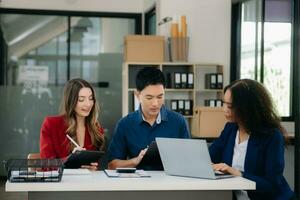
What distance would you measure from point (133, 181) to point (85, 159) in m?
0.56

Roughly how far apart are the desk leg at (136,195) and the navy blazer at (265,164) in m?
0.21

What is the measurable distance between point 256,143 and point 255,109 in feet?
0.64

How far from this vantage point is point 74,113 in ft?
12.9

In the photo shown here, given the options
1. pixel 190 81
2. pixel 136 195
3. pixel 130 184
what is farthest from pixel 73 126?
pixel 190 81

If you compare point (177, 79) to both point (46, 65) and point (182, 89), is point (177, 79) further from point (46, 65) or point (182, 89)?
point (46, 65)

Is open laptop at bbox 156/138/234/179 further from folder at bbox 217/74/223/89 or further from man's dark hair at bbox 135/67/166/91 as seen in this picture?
folder at bbox 217/74/223/89

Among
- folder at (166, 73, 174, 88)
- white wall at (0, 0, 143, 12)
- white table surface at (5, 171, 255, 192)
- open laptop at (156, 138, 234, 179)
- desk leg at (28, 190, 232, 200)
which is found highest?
white wall at (0, 0, 143, 12)

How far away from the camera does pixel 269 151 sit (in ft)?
10.8

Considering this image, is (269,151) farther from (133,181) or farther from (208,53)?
(208,53)

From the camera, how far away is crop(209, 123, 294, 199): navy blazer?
321cm

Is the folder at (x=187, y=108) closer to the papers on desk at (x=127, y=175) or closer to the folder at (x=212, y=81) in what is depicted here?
the folder at (x=212, y=81)

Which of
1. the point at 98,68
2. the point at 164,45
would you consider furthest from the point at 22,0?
the point at 164,45

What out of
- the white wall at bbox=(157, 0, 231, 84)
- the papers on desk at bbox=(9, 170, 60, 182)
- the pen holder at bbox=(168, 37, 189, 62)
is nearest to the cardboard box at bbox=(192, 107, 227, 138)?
the pen holder at bbox=(168, 37, 189, 62)

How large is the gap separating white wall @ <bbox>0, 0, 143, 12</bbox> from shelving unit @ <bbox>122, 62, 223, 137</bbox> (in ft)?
5.44
